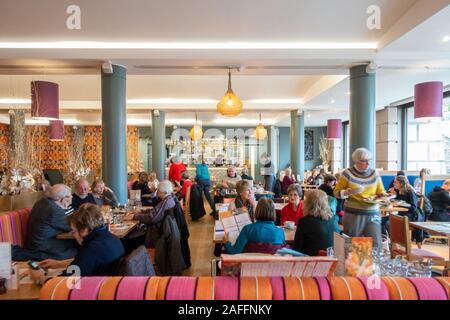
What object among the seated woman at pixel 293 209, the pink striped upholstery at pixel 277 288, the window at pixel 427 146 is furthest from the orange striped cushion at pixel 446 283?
the window at pixel 427 146

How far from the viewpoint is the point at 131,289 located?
1321 millimetres

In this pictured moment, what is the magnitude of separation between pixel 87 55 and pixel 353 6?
3.36m

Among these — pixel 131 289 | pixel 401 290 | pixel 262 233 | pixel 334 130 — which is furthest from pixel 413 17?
pixel 334 130

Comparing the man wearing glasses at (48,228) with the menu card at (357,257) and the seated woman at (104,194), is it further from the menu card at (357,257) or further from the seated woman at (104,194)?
the menu card at (357,257)

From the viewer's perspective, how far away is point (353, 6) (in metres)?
3.21

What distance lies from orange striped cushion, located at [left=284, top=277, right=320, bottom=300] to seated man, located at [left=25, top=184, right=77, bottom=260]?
8.96ft

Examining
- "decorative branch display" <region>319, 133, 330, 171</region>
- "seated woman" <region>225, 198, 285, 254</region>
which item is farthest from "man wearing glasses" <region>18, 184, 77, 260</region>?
"decorative branch display" <region>319, 133, 330, 171</region>


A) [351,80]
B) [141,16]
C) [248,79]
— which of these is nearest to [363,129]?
[351,80]

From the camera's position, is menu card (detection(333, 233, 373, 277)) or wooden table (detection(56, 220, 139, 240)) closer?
menu card (detection(333, 233, 373, 277))

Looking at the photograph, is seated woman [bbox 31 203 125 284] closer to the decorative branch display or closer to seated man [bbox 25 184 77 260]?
seated man [bbox 25 184 77 260]

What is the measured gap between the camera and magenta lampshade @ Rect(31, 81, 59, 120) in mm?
4254

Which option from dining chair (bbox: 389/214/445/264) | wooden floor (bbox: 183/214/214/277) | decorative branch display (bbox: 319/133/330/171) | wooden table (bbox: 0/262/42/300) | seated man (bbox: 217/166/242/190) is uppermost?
decorative branch display (bbox: 319/133/330/171)

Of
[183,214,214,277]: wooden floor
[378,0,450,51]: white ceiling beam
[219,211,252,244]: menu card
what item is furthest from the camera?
[183,214,214,277]: wooden floor
